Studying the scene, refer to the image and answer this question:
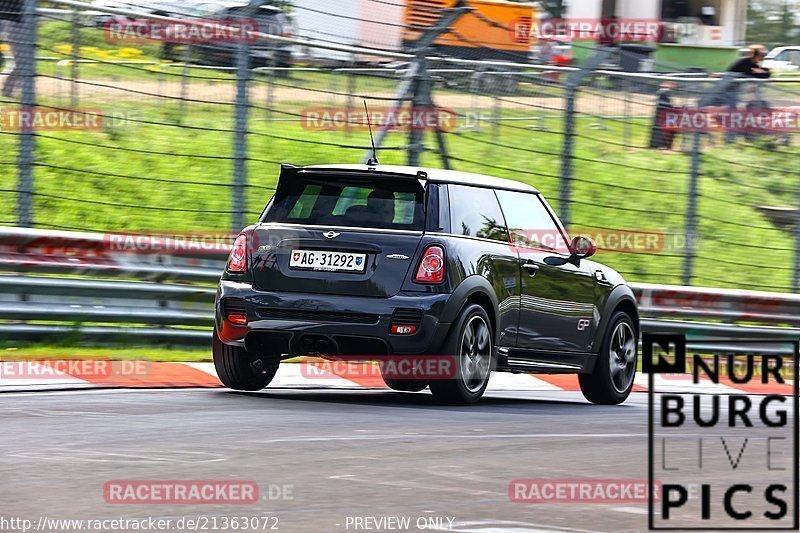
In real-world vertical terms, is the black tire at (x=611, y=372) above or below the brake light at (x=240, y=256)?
below

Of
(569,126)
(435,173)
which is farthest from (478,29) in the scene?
(435,173)

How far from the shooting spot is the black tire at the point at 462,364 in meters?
9.29

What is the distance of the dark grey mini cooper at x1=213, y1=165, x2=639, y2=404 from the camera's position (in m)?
9.21

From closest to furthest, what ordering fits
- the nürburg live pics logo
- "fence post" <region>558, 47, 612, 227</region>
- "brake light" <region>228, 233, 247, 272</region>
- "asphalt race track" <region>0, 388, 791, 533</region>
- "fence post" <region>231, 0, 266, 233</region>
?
1. "asphalt race track" <region>0, 388, 791, 533</region>
2. the nürburg live pics logo
3. "brake light" <region>228, 233, 247, 272</region>
4. "fence post" <region>231, 0, 266, 233</region>
5. "fence post" <region>558, 47, 612, 227</region>

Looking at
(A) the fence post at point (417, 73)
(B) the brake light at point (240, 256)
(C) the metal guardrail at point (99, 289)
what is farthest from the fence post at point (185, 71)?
(B) the brake light at point (240, 256)

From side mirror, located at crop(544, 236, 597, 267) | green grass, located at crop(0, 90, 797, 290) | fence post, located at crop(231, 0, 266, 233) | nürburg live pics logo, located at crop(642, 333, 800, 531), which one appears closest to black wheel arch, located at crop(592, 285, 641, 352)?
side mirror, located at crop(544, 236, 597, 267)

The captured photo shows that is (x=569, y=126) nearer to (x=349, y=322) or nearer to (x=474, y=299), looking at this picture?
(x=474, y=299)

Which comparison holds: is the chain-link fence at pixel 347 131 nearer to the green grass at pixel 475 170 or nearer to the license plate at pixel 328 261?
the green grass at pixel 475 170

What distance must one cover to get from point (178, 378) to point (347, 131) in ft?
17.2

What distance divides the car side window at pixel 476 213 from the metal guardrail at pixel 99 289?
87.6 inches

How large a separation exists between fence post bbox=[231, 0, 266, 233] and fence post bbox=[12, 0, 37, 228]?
1755mm

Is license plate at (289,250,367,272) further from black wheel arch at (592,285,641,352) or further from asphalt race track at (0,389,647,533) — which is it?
black wheel arch at (592,285,641,352)

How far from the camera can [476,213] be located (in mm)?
9930

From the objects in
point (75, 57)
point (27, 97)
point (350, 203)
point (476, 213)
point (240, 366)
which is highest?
point (75, 57)
